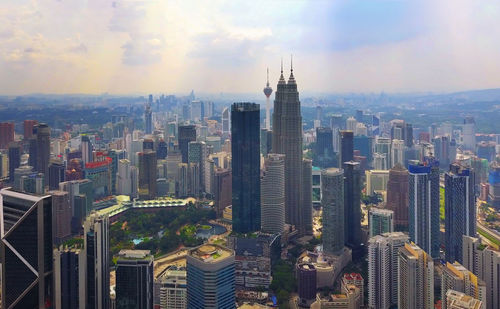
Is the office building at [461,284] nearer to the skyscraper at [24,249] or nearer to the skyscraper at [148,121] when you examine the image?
the skyscraper at [24,249]

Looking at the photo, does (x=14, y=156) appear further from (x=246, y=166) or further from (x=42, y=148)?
(x=246, y=166)

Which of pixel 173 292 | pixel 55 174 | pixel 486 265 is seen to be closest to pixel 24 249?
pixel 173 292

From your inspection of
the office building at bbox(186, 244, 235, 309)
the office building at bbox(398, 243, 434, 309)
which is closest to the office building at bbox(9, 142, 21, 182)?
the office building at bbox(186, 244, 235, 309)

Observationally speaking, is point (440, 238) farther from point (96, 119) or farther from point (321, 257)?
point (96, 119)

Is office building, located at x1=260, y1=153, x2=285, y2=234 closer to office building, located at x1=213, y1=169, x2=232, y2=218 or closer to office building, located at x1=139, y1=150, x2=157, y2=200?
office building, located at x1=213, y1=169, x2=232, y2=218

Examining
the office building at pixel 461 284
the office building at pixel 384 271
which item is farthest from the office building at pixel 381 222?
the office building at pixel 461 284

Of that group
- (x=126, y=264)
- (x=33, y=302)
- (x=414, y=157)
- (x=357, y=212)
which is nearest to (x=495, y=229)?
(x=357, y=212)
